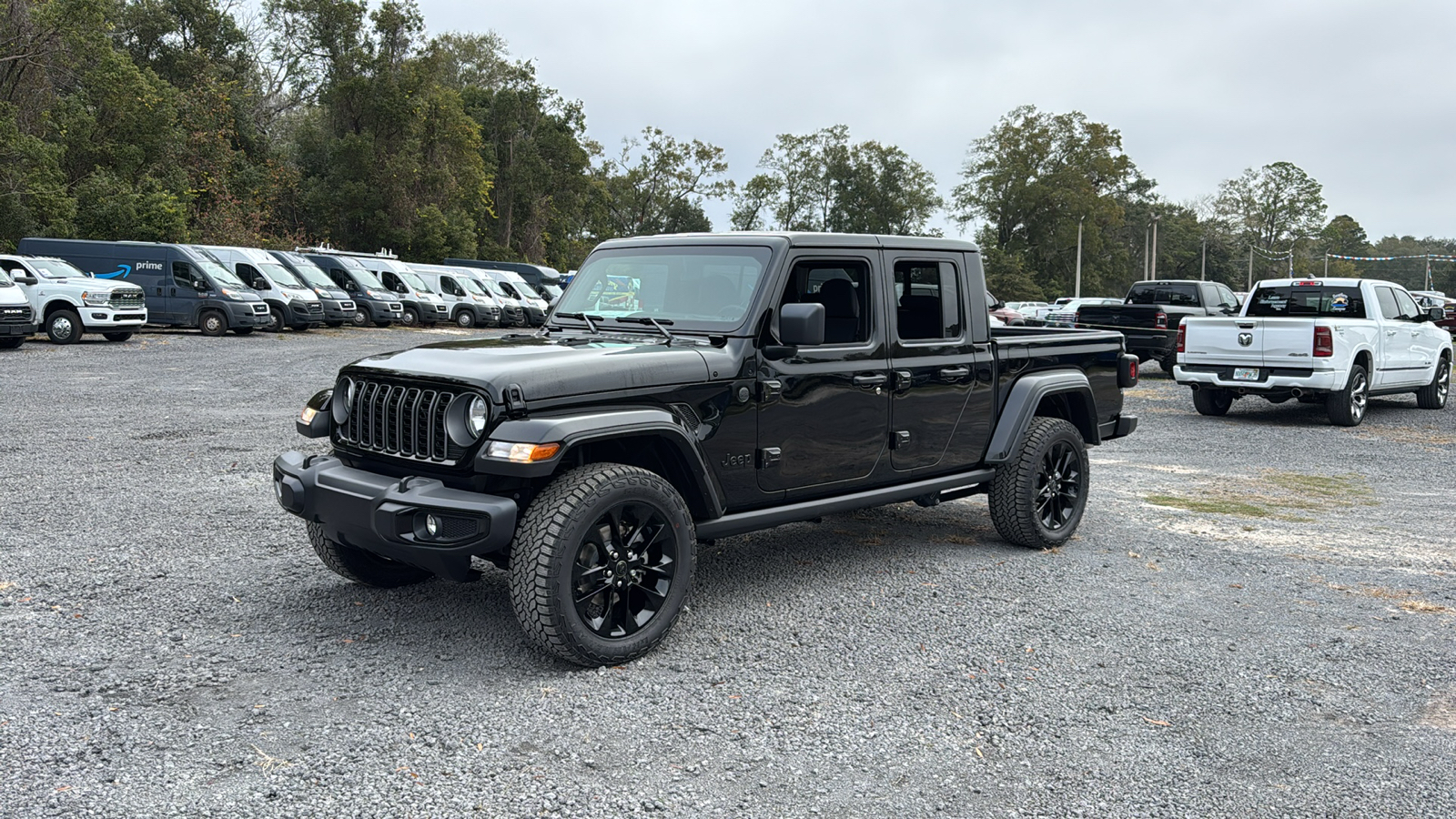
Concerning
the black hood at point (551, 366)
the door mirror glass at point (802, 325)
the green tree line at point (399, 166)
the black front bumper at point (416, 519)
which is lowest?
the black front bumper at point (416, 519)

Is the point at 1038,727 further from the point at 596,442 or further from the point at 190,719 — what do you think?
the point at 190,719

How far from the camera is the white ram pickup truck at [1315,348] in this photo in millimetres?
14086

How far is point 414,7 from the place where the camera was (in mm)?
51562

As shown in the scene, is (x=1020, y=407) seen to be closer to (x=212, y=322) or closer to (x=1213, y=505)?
(x=1213, y=505)

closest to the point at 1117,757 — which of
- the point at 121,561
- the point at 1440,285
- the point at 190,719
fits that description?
the point at 190,719

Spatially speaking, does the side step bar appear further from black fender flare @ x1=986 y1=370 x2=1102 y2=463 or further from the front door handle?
the front door handle

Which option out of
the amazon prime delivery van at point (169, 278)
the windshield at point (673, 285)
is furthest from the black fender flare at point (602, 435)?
the amazon prime delivery van at point (169, 278)

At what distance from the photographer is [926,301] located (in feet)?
21.1

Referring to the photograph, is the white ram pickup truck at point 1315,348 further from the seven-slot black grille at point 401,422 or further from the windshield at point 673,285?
the seven-slot black grille at point 401,422

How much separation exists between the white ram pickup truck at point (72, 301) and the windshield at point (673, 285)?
66.1 ft

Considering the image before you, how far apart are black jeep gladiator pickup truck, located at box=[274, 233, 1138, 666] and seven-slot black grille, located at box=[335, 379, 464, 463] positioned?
10 millimetres

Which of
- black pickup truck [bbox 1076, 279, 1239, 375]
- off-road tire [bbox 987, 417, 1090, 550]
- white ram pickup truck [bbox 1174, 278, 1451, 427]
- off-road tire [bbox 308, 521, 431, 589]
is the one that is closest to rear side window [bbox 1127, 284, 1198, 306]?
black pickup truck [bbox 1076, 279, 1239, 375]

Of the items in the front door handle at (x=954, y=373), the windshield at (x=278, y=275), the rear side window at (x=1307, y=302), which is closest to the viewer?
the front door handle at (x=954, y=373)

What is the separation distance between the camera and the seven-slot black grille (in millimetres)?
4707
